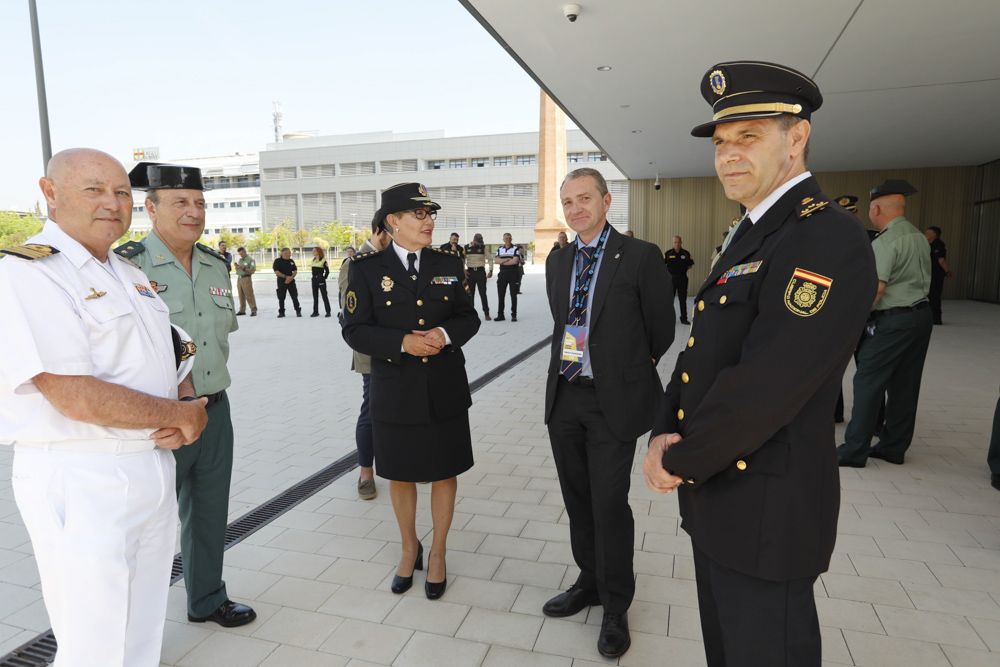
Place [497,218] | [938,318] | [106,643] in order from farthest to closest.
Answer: [497,218], [938,318], [106,643]

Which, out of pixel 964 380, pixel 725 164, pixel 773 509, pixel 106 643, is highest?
pixel 725 164

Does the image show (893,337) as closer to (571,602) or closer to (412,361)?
(571,602)

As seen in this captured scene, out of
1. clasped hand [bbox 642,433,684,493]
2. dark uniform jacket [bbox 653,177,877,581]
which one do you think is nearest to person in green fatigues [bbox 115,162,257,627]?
clasped hand [bbox 642,433,684,493]

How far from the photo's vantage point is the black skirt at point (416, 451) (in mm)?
2814

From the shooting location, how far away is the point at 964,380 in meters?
7.09

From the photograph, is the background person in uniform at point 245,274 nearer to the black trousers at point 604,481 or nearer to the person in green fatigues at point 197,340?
the person in green fatigues at point 197,340

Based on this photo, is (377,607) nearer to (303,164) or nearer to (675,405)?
(675,405)

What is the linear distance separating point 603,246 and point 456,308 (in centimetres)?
80

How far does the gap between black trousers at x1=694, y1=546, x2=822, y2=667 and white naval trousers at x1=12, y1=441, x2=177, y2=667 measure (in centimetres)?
158

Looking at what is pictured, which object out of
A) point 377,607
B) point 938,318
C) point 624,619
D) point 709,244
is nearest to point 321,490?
point 377,607

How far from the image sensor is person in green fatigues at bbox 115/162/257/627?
250cm

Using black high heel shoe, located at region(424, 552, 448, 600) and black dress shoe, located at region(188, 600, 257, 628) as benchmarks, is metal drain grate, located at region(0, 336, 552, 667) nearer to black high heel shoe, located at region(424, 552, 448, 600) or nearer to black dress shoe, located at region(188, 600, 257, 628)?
black dress shoe, located at region(188, 600, 257, 628)

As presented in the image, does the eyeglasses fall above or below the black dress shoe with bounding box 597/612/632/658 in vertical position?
above

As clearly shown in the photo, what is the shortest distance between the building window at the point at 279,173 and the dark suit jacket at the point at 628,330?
6638cm
